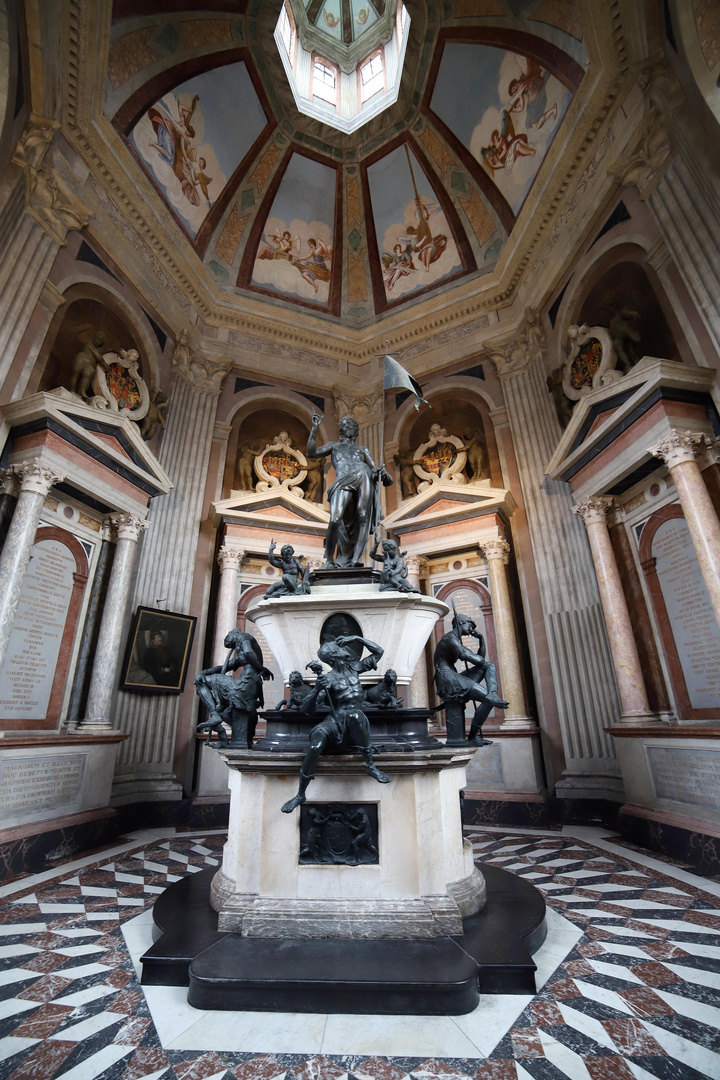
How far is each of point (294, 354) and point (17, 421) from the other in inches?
292

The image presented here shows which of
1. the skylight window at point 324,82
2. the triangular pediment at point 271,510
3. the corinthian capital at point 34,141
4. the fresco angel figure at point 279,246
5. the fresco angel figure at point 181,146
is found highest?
the skylight window at point 324,82

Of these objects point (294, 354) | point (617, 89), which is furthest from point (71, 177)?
point (617, 89)

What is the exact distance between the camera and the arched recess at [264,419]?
36.3ft

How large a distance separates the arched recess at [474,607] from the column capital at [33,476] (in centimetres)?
672

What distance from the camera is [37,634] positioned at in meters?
6.36

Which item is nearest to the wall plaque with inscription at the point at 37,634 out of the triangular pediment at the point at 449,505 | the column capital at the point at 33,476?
the column capital at the point at 33,476

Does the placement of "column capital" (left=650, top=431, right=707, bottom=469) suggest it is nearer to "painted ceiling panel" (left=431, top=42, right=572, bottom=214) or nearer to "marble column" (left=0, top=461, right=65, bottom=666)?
"painted ceiling panel" (left=431, top=42, right=572, bottom=214)

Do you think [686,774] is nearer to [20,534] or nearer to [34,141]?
[20,534]

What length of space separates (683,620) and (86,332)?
968 centimetres

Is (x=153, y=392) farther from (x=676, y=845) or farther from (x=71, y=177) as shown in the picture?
(x=676, y=845)

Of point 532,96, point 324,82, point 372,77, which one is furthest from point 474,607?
point 324,82

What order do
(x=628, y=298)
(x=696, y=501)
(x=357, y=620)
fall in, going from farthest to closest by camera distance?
(x=628, y=298) < (x=696, y=501) < (x=357, y=620)

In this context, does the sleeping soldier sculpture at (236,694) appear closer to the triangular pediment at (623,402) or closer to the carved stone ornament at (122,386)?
the triangular pediment at (623,402)

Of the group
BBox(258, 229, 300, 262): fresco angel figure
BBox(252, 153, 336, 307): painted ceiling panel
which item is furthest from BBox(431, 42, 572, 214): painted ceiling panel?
BBox(258, 229, 300, 262): fresco angel figure
